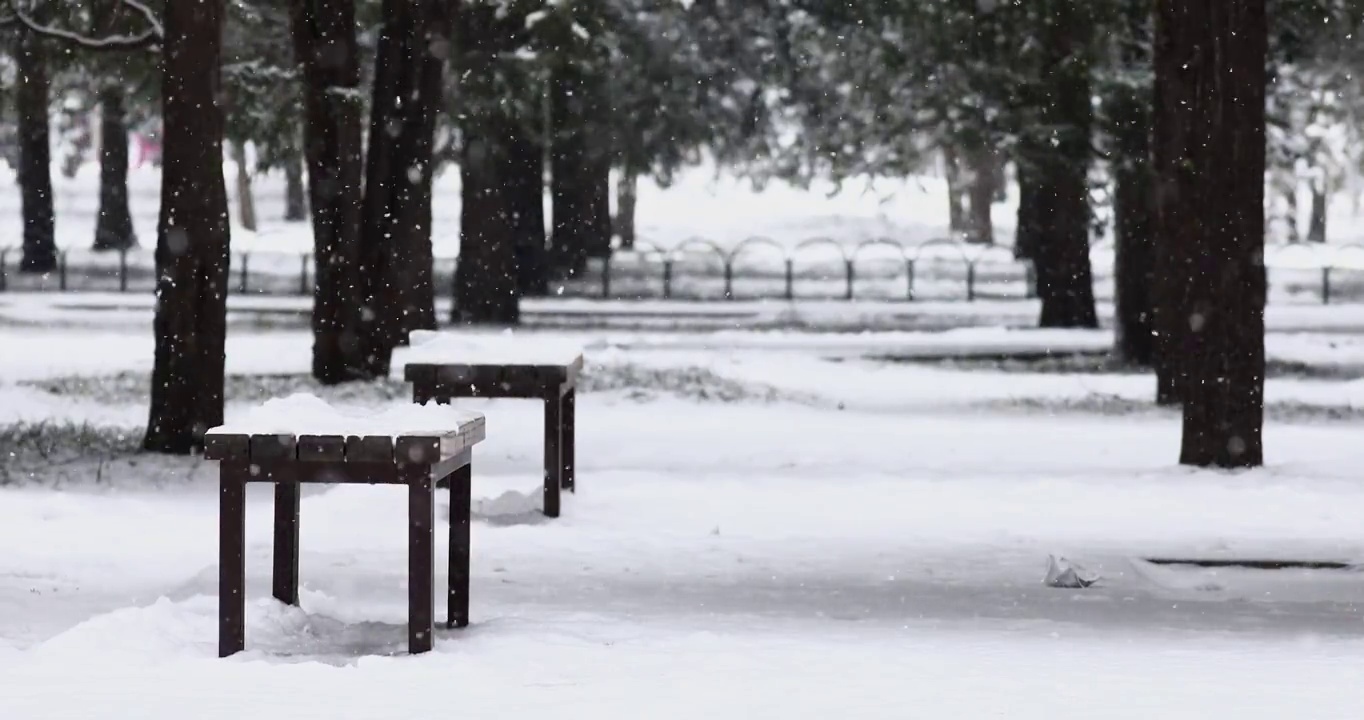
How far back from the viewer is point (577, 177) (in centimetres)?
4091

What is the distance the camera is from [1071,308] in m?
30.3

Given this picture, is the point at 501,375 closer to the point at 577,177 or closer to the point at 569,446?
the point at 569,446

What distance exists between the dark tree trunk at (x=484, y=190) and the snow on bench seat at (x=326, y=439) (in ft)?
65.4

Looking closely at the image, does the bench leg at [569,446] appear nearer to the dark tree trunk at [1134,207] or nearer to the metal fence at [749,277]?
the dark tree trunk at [1134,207]

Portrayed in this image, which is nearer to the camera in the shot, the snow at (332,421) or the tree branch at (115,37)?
the snow at (332,421)

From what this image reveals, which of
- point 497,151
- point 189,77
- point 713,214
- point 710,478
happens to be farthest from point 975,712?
point 713,214

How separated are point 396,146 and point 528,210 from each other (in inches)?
639

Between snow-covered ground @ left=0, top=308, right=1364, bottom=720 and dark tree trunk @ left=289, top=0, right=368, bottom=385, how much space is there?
73cm

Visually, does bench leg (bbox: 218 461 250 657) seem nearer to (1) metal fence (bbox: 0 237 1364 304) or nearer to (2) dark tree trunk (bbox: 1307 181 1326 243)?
(1) metal fence (bbox: 0 237 1364 304)

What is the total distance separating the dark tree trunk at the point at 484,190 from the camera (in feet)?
92.6

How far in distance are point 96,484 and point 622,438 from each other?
13.6 feet

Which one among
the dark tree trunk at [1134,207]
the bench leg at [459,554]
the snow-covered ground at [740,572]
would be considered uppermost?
the dark tree trunk at [1134,207]

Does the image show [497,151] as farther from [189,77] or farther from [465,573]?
[465,573]

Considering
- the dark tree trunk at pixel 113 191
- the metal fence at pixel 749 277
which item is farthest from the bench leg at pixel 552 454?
the dark tree trunk at pixel 113 191
